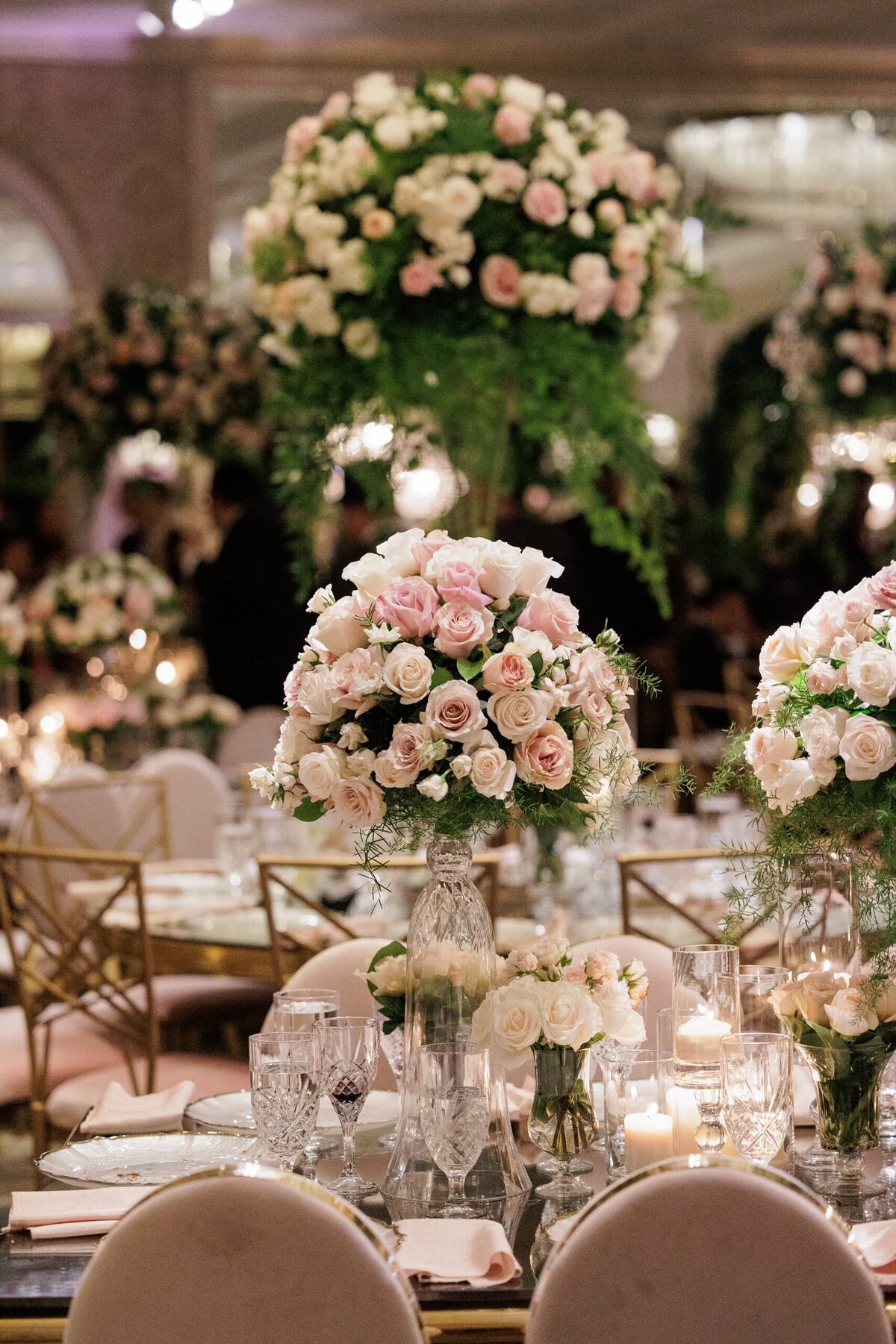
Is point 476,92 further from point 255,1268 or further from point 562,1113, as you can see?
point 255,1268

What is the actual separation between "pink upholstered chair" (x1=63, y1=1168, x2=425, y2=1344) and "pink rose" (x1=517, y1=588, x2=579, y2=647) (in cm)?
77

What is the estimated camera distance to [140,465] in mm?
9938

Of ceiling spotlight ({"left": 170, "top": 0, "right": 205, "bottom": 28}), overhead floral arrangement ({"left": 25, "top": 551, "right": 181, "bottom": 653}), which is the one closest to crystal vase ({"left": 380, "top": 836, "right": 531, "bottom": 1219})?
overhead floral arrangement ({"left": 25, "top": 551, "right": 181, "bottom": 653})

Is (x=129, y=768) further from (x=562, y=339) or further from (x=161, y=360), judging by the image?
(x=562, y=339)

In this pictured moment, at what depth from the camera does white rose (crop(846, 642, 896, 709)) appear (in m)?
1.98

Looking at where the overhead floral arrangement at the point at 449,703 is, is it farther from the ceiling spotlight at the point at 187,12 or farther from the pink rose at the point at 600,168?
the ceiling spotlight at the point at 187,12

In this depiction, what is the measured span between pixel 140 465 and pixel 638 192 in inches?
255

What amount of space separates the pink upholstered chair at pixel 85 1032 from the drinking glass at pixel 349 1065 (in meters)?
1.30

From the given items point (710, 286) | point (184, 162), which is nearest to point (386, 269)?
point (710, 286)

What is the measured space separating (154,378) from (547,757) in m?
6.36

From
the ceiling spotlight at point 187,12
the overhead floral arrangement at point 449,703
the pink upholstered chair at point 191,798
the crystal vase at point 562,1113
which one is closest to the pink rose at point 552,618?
the overhead floral arrangement at point 449,703

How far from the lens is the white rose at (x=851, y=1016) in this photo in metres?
2.07

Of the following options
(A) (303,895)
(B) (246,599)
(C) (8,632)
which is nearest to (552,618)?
(A) (303,895)

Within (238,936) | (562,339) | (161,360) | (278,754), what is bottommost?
(238,936)
